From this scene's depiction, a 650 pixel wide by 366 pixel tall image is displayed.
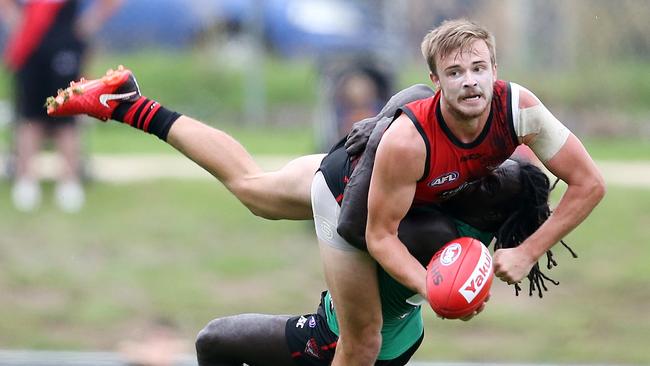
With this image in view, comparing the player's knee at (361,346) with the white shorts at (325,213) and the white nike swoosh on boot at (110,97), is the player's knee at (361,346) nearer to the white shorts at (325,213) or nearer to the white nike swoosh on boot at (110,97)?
the white shorts at (325,213)

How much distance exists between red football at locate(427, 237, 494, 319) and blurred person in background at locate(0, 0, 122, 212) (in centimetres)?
654

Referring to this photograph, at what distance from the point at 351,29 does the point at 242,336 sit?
912cm

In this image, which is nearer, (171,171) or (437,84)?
(437,84)

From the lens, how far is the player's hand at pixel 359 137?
204 inches

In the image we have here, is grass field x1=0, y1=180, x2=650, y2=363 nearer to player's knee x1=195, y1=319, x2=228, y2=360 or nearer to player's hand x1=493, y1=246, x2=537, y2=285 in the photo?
player's knee x1=195, y1=319, x2=228, y2=360

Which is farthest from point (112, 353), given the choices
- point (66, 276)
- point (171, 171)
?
point (171, 171)

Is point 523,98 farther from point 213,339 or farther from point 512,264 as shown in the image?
point 213,339

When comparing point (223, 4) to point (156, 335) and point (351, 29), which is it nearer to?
point (351, 29)

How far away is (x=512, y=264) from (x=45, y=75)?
6.84 meters

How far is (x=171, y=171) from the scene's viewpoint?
11.9 meters

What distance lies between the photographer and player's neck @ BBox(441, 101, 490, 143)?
4.78 m

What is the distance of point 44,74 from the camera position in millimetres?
10953

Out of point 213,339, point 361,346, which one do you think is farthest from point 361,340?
point 213,339

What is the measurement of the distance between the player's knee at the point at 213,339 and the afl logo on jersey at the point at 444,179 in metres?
1.18
